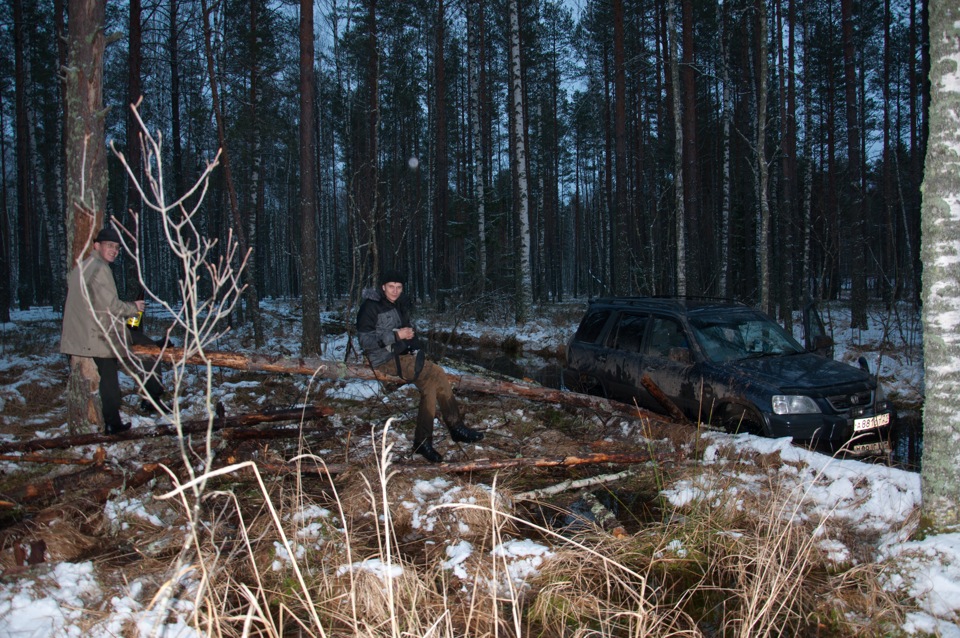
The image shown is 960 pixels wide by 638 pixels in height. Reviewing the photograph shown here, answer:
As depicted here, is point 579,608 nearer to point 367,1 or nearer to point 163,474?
point 163,474

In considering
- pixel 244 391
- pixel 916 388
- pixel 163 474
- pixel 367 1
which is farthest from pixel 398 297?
pixel 367 1

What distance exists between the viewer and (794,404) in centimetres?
516

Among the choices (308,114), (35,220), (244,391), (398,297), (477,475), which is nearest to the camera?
(477,475)

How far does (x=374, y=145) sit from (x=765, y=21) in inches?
361

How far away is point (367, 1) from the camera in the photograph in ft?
57.0

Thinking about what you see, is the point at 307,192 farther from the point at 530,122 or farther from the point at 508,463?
the point at 530,122

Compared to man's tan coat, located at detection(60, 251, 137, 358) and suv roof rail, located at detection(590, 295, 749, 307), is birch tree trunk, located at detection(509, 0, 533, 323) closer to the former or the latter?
suv roof rail, located at detection(590, 295, 749, 307)

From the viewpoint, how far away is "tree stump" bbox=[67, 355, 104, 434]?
541cm

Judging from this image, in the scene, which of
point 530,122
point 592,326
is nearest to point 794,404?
point 592,326

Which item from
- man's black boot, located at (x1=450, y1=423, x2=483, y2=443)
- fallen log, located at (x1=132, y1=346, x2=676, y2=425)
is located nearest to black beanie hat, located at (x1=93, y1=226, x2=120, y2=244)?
fallen log, located at (x1=132, y1=346, x2=676, y2=425)

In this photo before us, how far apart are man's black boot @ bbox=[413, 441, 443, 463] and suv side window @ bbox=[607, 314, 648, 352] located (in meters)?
2.90

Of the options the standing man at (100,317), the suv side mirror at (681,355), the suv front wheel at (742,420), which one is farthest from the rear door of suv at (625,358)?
the standing man at (100,317)

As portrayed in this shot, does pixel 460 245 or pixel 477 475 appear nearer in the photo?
pixel 477 475

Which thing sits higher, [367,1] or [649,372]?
[367,1]
